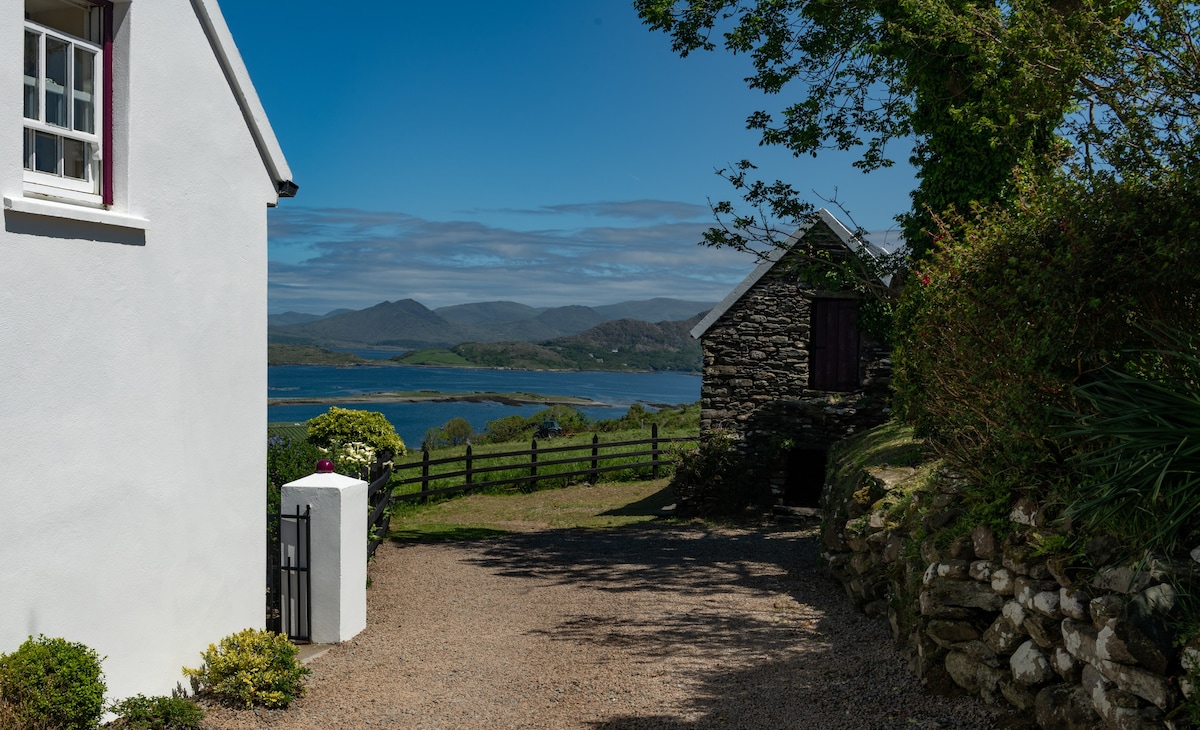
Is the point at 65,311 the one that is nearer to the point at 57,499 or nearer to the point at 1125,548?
the point at 57,499

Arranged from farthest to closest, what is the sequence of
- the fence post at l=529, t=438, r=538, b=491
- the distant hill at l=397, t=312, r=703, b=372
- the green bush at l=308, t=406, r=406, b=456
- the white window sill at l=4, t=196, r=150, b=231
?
the distant hill at l=397, t=312, r=703, b=372 → the fence post at l=529, t=438, r=538, b=491 → the green bush at l=308, t=406, r=406, b=456 → the white window sill at l=4, t=196, r=150, b=231

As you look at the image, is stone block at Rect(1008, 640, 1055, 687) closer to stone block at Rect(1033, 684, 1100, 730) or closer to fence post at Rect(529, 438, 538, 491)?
stone block at Rect(1033, 684, 1100, 730)

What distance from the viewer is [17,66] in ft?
17.7

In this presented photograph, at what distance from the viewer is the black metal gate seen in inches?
332

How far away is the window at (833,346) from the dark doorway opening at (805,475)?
1.51 metres

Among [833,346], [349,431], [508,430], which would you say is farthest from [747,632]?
[508,430]

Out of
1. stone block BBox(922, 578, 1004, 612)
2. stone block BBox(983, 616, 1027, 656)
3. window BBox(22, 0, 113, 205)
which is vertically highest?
window BBox(22, 0, 113, 205)

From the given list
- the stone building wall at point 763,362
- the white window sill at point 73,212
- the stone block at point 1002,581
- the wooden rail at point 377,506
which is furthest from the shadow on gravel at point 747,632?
the white window sill at point 73,212

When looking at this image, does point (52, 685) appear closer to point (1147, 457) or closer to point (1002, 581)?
point (1002, 581)

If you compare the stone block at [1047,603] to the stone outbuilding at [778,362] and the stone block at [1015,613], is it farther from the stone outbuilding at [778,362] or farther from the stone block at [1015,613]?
the stone outbuilding at [778,362]

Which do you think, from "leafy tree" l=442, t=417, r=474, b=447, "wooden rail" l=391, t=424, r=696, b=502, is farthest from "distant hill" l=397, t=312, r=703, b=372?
"wooden rail" l=391, t=424, r=696, b=502

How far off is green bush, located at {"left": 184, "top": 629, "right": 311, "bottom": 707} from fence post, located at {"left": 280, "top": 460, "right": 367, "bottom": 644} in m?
1.35

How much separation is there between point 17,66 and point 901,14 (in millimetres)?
11582

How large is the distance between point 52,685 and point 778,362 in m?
15.7
